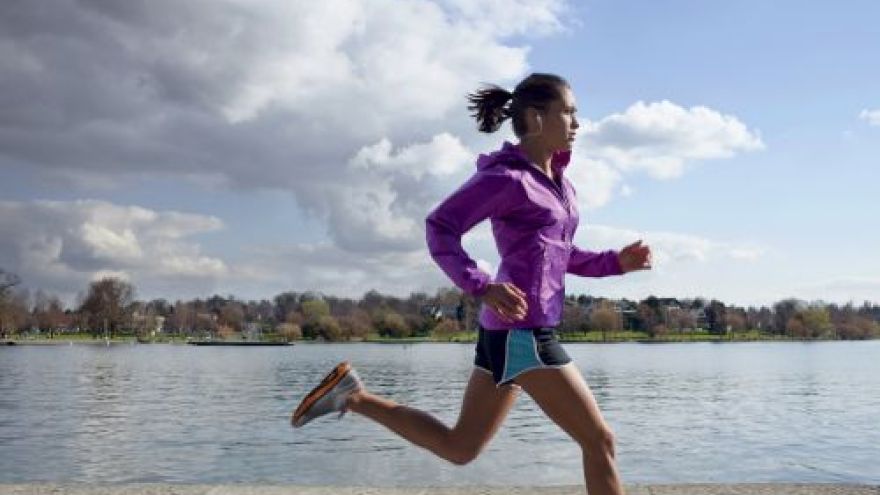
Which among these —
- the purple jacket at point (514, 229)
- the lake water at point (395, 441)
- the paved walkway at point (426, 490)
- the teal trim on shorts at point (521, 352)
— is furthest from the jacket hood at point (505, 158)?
the lake water at point (395, 441)

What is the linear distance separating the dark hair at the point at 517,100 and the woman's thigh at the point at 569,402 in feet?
3.81

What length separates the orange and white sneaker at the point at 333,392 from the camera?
4301 millimetres

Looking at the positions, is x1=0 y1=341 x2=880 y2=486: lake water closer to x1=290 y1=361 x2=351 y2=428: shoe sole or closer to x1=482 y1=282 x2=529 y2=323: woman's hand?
x1=290 y1=361 x2=351 y2=428: shoe sole

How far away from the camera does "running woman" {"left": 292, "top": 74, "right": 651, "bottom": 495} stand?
151 inches

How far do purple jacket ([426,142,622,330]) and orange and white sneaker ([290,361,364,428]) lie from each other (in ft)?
2.43

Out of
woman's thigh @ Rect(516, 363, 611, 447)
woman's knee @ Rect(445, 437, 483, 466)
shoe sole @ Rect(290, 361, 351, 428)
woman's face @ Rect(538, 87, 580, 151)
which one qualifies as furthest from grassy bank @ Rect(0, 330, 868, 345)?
woman's thigh @ Rect(516, 363, 611, 447)

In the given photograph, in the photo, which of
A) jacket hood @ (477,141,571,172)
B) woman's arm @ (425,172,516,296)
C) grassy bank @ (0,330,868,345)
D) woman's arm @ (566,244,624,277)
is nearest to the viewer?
woman's arm @ (425,172,516,296)

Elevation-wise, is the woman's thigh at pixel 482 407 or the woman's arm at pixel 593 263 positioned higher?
the woman's arm at pixel 593 263

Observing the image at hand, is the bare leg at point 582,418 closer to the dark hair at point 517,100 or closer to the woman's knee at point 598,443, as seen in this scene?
the woman's knee at point 598,443

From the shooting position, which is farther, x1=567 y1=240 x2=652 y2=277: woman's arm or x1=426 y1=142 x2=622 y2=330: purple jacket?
x1=567 y1=240 x2=652 y2=277: woman's arm

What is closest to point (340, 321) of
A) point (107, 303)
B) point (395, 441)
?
point (107, 303)

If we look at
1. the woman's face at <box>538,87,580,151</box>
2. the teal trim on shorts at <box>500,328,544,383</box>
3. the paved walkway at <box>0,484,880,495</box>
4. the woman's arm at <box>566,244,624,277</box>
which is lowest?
the paved walkway at <box>0,484,880,495</box>

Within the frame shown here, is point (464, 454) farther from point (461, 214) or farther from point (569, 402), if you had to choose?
point (461, 214)

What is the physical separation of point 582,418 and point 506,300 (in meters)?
0.66
